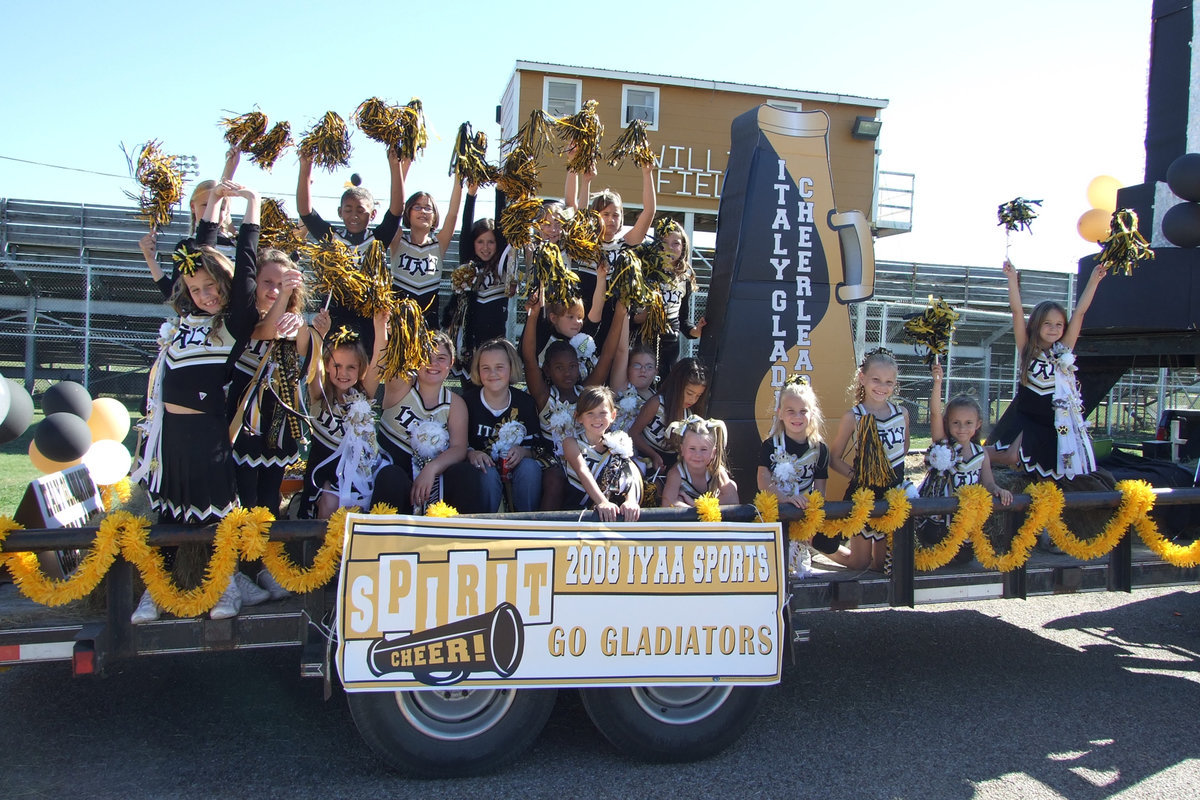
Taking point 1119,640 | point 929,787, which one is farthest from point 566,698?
point 1119,640

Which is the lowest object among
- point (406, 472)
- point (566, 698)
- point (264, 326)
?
point (566, 698)

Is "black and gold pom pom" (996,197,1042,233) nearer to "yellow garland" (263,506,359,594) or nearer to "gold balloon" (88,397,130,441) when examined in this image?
"yellow garland" (263,506,359,594)

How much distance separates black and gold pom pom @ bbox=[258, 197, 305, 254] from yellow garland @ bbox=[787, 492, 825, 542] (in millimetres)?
2828

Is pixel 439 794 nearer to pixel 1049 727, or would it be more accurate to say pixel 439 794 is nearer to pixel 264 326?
pixel 264 326

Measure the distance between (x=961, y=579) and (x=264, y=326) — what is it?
320 centimetres

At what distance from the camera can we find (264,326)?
11.5ft

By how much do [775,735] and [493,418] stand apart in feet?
6.20

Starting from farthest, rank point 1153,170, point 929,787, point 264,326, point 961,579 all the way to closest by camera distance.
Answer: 1. point 1153,170
2. point 961,579
3. point 264,326
4. point 929,787

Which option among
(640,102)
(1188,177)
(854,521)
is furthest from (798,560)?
(640,102)

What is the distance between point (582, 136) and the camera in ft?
14.0

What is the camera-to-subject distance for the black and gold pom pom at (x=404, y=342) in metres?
3.60

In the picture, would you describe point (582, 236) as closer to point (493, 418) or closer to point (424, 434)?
point (493, 418)

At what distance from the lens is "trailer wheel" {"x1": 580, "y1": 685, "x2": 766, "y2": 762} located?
3131 millimetres

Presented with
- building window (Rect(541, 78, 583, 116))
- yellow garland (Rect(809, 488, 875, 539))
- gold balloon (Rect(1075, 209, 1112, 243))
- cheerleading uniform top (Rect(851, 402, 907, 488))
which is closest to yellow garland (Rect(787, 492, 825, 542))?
yellow garland (Rect(809, 488, 875, 539))
